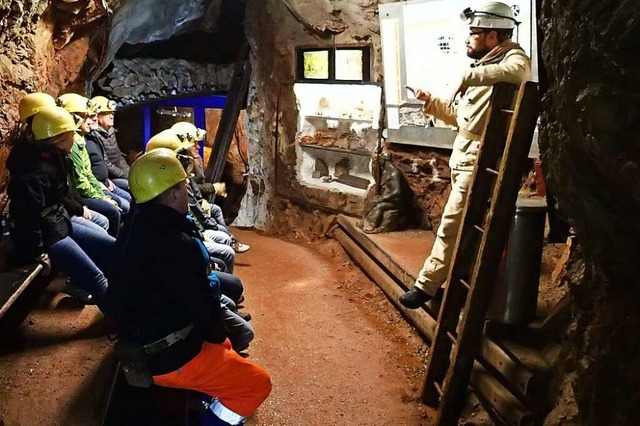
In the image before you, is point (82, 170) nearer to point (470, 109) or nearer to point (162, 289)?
point (162, 289)

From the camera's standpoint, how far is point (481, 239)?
11.7ft

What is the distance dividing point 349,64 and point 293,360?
4.77 m

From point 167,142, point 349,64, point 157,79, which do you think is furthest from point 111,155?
point 157,79

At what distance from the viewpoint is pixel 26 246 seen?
419cm

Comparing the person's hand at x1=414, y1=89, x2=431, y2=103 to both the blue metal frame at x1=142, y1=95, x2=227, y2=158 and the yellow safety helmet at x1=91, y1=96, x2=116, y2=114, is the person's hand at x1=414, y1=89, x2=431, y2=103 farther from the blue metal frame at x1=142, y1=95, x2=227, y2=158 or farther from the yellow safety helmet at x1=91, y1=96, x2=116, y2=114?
the blue metal frame at x1=142, y1=95, x2=227, y2=158

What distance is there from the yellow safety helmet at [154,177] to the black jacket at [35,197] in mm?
1485

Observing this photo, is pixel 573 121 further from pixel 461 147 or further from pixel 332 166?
pixel 332 166

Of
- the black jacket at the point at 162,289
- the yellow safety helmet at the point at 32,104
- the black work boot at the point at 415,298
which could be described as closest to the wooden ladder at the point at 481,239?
the black work boot at the point at 415,298

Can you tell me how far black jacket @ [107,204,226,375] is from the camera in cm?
269

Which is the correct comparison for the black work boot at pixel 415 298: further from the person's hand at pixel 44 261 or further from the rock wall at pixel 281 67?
the rock wall at pixel 281 67

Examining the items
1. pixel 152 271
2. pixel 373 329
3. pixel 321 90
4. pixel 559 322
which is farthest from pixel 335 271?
pixel 152 271

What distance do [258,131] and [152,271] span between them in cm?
811

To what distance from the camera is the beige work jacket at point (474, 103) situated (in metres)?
3.61

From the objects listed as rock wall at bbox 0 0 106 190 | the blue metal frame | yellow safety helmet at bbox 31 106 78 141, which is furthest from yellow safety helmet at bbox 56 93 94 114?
the blue metal frame
